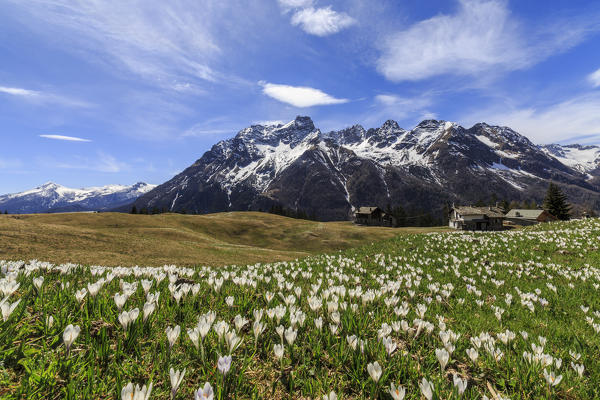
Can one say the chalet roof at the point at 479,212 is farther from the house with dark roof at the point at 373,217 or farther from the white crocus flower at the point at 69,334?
the white crocus flower at the point at 69,334

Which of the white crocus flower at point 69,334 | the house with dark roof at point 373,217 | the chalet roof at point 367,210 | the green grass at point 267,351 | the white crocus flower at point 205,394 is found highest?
the white crocus flower at point 69,334

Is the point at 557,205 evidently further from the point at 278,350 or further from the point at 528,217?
the point at 278,350

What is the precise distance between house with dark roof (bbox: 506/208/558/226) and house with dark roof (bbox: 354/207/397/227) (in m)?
46.9

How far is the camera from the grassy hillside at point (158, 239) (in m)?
22.0

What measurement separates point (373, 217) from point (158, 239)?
108129 millimetres

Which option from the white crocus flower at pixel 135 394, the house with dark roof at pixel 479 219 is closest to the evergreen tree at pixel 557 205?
the house with dark roof at pixel 479 219

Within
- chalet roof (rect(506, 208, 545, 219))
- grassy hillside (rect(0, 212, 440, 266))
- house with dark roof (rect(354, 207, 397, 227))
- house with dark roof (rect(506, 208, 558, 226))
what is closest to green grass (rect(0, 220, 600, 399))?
grassy hillside (rect(0, 212, 440, 266))

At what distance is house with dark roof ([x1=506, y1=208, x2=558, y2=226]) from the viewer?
314 feet

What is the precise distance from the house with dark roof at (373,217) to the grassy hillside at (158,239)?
190 ft

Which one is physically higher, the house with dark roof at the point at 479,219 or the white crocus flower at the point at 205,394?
Answer: the white crocus flower at the point at 205,394

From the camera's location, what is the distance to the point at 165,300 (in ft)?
13.1

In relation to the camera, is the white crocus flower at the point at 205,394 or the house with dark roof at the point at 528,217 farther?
the house with dark roof at the point at 528,217

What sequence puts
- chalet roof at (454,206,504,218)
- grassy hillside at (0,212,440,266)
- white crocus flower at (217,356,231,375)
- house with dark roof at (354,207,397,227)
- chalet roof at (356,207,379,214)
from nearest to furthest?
white crocus flower at (217,356,231,375), grassy hillside at (0,212,440,266), chalet roof at (454,206,504,218), chalet roof at (356,207,379,214), house with dark roof at (354,207,397,227)

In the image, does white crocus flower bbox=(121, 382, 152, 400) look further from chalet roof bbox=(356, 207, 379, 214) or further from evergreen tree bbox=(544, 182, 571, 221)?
chalet roof bbox=(356, 207, 379, 214)
